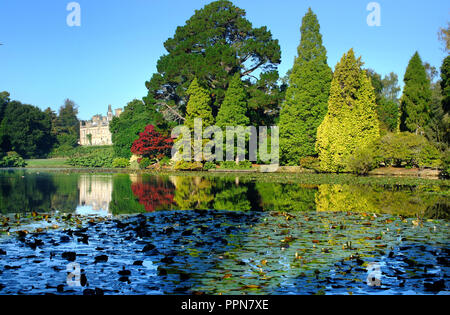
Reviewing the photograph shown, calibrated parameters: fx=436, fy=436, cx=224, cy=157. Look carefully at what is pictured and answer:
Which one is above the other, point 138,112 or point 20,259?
point 138,112

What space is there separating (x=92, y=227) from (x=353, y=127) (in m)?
26.2

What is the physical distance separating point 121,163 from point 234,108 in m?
18.4

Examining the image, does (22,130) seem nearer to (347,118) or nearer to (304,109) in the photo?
(304,109)

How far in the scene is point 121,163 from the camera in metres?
50.8

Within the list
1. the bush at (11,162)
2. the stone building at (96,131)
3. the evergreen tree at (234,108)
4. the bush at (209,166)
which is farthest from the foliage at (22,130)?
the stone building at (96,131)

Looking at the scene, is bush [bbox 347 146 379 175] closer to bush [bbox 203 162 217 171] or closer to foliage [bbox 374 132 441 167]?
foliage [bbox 374 132 441 167]

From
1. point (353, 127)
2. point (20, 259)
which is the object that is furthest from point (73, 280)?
point (353, 127)

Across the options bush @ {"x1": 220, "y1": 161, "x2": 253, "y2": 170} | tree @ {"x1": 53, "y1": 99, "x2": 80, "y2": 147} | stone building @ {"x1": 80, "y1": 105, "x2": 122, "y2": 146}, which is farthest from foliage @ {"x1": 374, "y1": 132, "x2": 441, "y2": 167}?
stone building @ {"x1": 80, "y1": 105, "x2": 122, "y2": 146}

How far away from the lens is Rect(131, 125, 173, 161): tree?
4474cm

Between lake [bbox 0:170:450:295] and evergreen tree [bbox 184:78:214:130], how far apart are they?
25.6 m

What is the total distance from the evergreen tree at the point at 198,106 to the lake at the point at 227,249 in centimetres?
2563

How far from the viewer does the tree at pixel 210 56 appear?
1624 inches

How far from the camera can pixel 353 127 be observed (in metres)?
32.6
